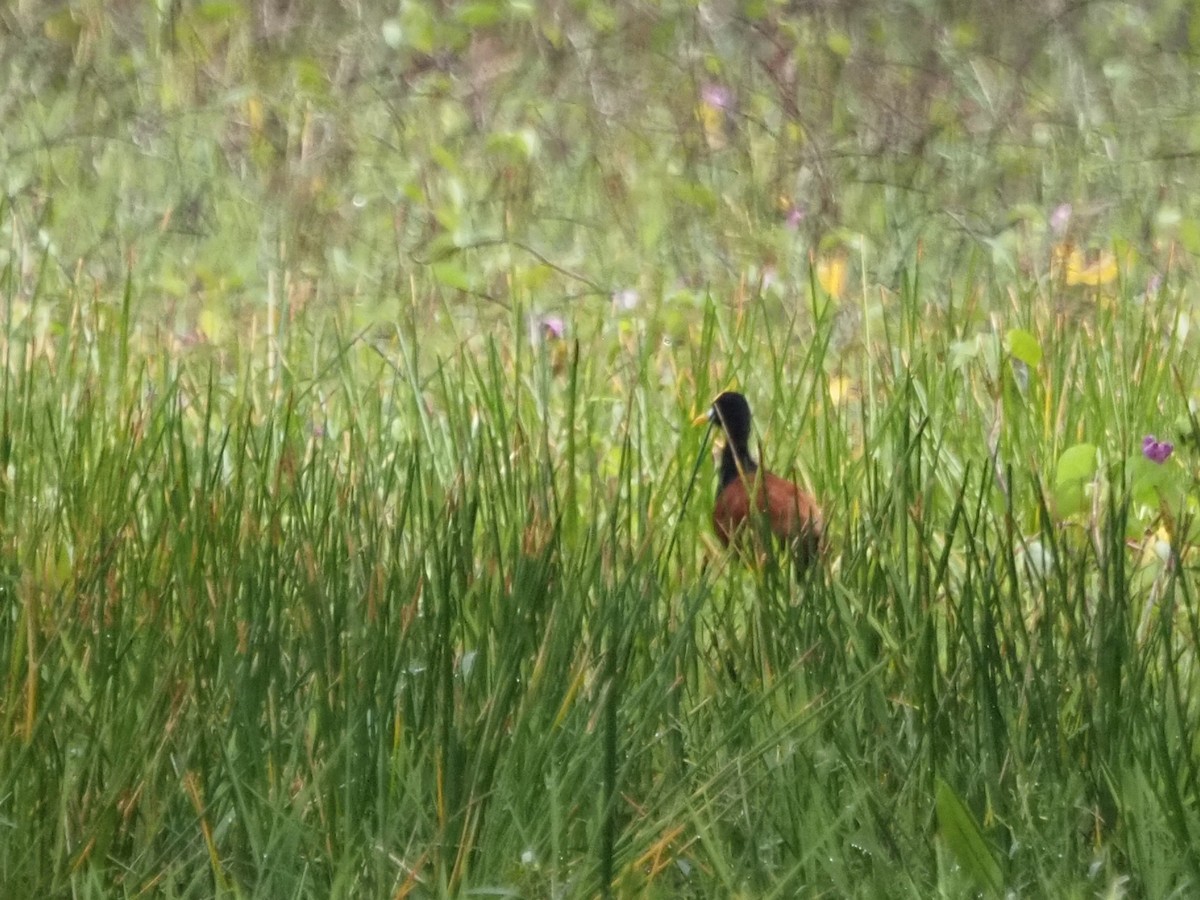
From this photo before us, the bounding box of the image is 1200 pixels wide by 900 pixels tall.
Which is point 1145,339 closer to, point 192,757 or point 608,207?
point 192,757

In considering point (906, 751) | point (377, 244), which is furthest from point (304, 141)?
point (906, 751)

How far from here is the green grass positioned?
1676 millimetres

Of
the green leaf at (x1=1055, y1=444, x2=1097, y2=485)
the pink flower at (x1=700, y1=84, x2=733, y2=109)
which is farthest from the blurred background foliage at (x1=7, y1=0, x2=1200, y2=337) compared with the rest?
the green leaf at (x1=1055, y1=444, x2=1097, y2=485)

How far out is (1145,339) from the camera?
3256 millimetres

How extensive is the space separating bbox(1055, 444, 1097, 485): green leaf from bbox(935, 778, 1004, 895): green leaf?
1104mm

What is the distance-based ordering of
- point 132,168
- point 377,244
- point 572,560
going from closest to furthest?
point 572,560 → point 377,244 → point 132,168

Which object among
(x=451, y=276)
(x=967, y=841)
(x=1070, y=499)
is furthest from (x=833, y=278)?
(x=967, y=841)

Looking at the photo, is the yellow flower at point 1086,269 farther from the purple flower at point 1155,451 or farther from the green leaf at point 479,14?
the green leaf at point 479,14

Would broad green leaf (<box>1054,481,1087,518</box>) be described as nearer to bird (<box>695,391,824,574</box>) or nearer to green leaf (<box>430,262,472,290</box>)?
bird (<box>695,391,824,574</box>)

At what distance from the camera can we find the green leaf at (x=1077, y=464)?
266cm

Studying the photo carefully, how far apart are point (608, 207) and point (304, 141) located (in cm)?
103

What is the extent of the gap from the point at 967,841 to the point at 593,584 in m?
0.63

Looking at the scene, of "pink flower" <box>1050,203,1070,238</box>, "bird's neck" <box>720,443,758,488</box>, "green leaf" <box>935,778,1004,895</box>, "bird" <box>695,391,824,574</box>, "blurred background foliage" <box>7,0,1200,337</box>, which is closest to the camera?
"green leaf" <box>935,778,1004,895</box>

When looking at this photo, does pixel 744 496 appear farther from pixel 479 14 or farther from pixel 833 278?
pixel 479 14
